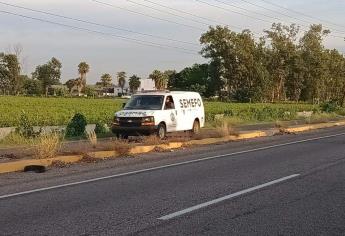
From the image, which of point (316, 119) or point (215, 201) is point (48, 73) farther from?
point (215, 201)

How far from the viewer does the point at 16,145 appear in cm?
1944

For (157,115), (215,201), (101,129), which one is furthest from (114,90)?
(215,201)

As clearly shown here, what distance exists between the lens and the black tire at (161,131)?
Result: 21.5 meters

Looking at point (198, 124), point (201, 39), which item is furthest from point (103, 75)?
point (198, 124)

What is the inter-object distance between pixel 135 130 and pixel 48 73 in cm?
14068

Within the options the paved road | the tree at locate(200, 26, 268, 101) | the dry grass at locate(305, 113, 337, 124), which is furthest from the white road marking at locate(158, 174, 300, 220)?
the tree at locate(200, 26, 268, 101)

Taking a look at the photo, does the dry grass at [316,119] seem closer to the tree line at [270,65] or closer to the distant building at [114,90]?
the tree line at [270,65]

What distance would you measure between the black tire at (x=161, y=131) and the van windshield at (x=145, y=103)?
731 mm

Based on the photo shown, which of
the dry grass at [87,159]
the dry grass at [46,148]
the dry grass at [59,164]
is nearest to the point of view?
the dry grass at [59,164]

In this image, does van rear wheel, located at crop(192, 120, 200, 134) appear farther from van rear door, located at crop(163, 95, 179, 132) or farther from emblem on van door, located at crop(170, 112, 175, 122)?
emblem on van door, located at crop(170, 112, 175, 122)

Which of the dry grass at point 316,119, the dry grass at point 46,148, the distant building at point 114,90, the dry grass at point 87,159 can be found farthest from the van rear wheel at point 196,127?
the distant building at point 114,90

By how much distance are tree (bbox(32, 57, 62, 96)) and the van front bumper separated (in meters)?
133

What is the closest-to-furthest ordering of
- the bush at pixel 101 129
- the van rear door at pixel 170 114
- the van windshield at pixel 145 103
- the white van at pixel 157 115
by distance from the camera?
the white van at pixel 157 115 < the van windshield at pixel 145 103 < the van rear door at pixel 170 114 < the bush at pixel 101 129

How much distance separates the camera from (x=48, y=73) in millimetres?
157375
